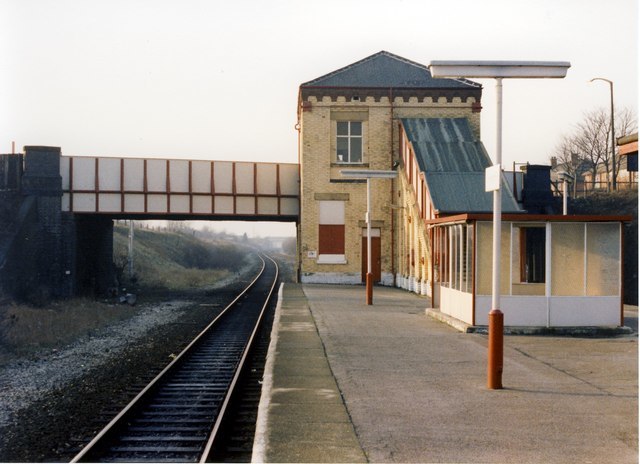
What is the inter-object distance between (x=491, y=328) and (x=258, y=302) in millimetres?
20699

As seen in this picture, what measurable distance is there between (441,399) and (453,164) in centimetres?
1952

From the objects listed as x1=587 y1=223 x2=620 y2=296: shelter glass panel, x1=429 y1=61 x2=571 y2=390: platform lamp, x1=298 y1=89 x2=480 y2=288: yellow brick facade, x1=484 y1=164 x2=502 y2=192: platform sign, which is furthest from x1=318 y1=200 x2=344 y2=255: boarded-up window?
x1=484 y1=164 x2=502 y2=192: platform sign

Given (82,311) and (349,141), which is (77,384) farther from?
(349,141)

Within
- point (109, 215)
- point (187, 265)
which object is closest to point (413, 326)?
point (109, 215)

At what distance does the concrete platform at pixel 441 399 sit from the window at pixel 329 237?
53.1 feet

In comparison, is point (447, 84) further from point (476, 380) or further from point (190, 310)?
point (476, 380)

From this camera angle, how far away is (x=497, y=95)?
31.1ft

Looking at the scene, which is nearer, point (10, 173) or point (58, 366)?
point (58, 366)

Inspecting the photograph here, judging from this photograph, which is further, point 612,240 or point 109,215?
point 109,215

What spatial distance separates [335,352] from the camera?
41.3 ft

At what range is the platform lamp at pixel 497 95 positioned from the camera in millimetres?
9250

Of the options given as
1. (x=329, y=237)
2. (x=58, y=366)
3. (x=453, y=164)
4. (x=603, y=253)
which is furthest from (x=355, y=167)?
(x=58, y=366)

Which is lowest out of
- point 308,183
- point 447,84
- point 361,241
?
point 361,241

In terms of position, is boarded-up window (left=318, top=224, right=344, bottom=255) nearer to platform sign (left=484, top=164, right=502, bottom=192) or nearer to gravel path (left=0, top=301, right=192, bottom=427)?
gravel path (left=0, top=301, right=192, bottom=427)
